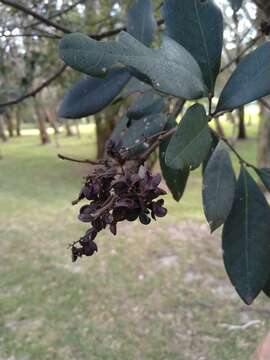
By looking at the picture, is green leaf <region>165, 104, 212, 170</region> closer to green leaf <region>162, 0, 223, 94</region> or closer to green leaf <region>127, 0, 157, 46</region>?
green leaf <region>162, 0, 223, 94</region>

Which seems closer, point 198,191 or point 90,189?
point 90,189

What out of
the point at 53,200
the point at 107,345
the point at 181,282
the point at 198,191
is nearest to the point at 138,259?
the point at 181,282

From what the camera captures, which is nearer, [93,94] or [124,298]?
[93,94]

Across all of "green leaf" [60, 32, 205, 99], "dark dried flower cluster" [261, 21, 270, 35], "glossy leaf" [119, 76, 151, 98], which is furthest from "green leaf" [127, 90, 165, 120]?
"green leaf" [60, 32, 205, 99]

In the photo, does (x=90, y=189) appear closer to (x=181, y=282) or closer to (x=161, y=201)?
(x=161, y=201)

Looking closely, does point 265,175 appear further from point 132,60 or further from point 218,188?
point 132,60

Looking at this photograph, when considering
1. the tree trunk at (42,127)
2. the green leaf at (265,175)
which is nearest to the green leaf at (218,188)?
the green leaf at (265,175)

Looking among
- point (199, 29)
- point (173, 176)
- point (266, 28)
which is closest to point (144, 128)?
point (173, 176)
